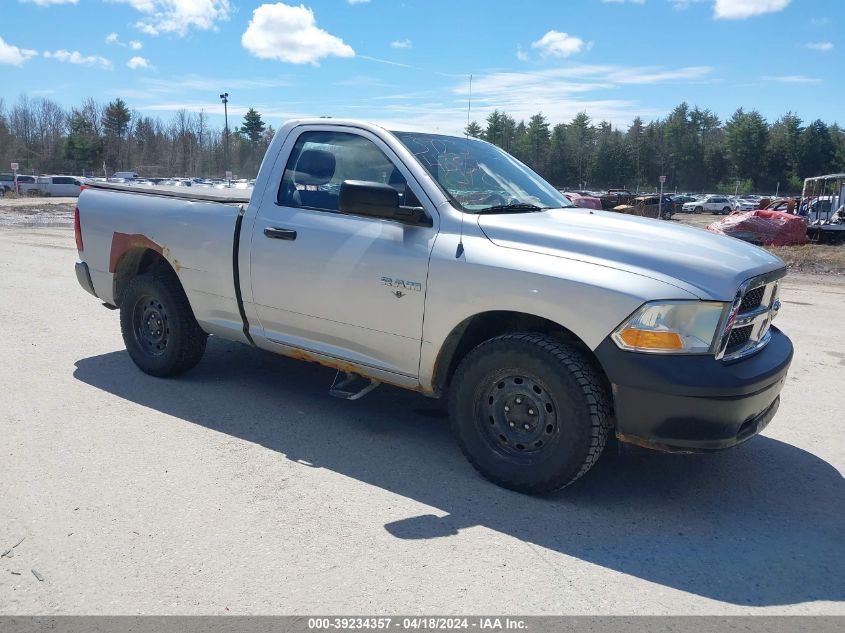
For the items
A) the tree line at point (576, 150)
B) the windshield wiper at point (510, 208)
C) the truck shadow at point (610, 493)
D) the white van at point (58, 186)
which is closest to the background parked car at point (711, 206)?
the tree line at point (576, 150)

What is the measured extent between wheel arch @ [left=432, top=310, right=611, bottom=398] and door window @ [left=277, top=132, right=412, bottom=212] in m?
1.02

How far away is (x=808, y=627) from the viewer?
2.79m

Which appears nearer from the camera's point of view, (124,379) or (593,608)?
(593,608)

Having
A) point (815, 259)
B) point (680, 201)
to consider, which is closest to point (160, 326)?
point (815, 259)

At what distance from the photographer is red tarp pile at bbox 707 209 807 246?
19781 mm

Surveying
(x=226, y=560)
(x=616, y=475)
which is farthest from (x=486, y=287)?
(x=226, y=560)

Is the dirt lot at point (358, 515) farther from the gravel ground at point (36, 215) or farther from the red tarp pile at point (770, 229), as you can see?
the gravel ground at point (36, 215)

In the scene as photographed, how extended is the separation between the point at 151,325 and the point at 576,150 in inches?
3586

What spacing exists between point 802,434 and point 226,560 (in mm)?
3898

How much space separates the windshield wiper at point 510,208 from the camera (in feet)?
13.9

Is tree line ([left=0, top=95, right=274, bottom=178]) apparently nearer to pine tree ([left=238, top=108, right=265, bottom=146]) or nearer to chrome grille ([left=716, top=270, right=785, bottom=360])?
pine tree ([left=238, top=108, right=265, bottom=146])

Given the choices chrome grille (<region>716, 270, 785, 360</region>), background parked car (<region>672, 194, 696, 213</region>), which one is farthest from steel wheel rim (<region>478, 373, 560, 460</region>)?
background parked car (<region>672, 194, 696, 213</region>)

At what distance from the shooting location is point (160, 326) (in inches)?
222

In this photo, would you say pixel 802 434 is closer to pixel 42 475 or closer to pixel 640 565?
pixel 640 565
